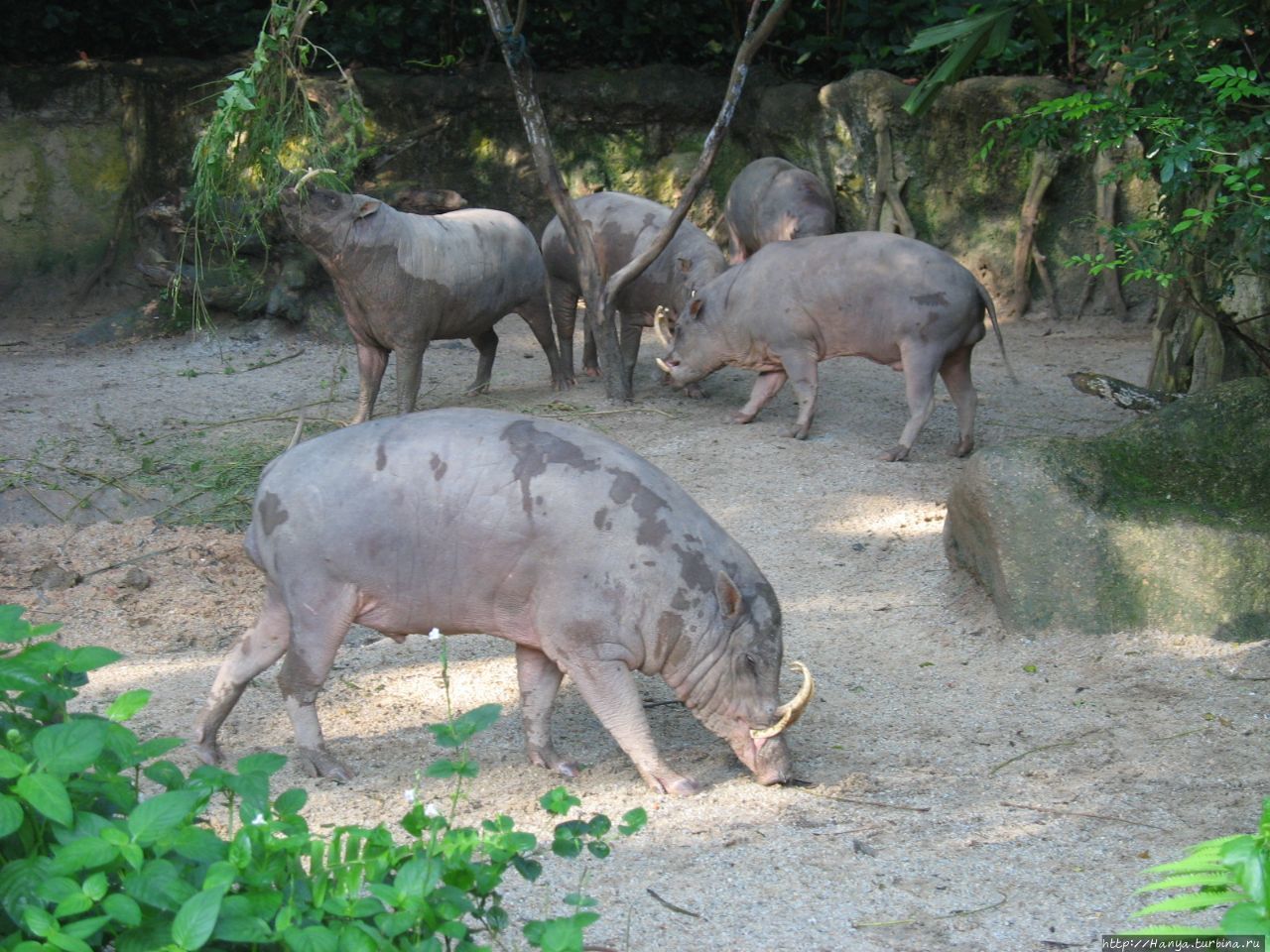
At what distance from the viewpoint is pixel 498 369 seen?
35.6ft

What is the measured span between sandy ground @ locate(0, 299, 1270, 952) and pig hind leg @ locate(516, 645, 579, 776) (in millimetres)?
93

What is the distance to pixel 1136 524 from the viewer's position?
19.2ft

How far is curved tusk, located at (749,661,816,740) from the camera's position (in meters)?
4.65

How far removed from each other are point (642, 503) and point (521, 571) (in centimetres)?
46

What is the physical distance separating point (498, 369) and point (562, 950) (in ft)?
28.0

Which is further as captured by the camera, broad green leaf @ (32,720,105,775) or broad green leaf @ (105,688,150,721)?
broad green leaf @ (105,688,150,721)

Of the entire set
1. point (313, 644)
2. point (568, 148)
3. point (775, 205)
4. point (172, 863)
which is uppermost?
point (568, 148)

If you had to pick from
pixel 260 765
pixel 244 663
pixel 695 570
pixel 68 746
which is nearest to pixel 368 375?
pixel 244 663

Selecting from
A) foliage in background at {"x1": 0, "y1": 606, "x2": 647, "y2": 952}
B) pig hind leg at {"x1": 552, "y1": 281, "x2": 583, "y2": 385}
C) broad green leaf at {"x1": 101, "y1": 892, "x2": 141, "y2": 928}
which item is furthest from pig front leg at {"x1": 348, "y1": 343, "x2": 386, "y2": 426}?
broad green leaf at {"x1": 101, "y1": 892, "x2": 141, "y2": 928}

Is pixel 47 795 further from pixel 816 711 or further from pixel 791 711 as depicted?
pixel 816 711

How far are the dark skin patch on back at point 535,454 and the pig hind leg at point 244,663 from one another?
928mm

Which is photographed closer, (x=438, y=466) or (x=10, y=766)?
(x=10, y=766)

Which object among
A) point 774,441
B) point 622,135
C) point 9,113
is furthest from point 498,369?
point 9,113

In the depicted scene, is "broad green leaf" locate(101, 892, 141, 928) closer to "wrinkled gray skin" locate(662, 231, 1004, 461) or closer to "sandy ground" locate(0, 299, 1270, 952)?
"sandy ground" locate(0, 299, 1270, 952)
